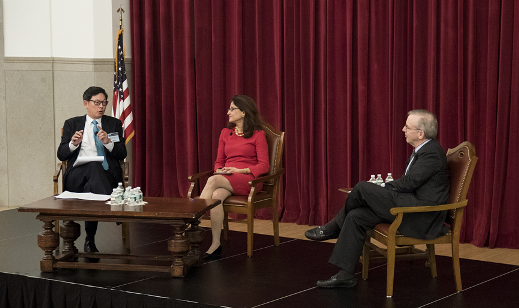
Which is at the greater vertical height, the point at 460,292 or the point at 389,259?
the point at 389,259

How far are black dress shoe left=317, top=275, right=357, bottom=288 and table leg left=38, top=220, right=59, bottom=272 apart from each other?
1.80 m

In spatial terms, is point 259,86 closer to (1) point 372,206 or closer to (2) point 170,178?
(2) point 170,178

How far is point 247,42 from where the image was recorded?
6184 millimetres

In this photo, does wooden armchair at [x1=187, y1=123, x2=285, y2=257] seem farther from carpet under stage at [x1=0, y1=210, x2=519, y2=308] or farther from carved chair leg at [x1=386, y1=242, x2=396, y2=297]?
carved chair leg at [x1=386, y1=242, x2=396, y2=297]

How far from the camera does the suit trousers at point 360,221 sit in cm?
364

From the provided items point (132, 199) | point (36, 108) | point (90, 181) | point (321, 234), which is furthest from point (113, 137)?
point (36, 108)

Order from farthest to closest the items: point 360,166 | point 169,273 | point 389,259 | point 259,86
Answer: point 259,86
point 360,166
point 169,273
point 389,259

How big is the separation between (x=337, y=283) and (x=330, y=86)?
243 cm

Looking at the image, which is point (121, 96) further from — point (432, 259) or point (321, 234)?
point (432, 259)

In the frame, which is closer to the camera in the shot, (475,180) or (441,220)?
(441,220)

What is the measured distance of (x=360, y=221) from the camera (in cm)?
368

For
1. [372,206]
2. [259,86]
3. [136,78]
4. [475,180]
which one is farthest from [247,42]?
[372,206]

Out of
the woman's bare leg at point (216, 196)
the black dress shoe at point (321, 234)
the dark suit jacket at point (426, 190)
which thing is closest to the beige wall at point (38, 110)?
the woman's bare leg at point (216, 196)

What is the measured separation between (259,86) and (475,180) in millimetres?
2222
